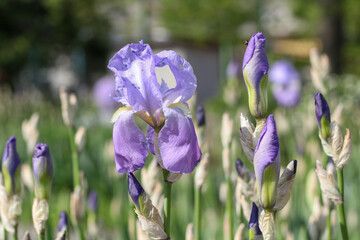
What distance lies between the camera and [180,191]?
248cm

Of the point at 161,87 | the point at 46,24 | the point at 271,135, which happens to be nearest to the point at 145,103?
the point at 161,87

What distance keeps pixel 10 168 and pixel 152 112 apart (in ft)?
1.11

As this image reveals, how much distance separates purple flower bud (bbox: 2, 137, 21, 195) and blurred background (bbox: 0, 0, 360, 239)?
2.53ft

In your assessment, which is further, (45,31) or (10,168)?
(45,31)

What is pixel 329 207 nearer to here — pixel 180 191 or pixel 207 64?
pixel 180 191

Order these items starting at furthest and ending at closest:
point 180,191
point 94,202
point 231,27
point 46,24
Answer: point 46,24
point 231,27
point 180,191
point 94,202

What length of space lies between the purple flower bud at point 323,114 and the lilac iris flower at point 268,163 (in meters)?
0.17

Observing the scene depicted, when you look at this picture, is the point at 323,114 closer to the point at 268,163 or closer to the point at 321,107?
the point at 321,107

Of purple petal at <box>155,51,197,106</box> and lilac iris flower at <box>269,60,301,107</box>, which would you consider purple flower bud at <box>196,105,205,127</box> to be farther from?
lilac iris flower at <box>269,60,301,107</box>

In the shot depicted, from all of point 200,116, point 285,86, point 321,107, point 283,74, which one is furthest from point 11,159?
point 283,74

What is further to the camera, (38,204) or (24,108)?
(24,108)

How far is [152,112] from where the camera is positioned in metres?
0.76

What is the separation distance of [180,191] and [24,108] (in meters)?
3.78

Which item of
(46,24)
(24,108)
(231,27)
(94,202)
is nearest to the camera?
(94,202)
